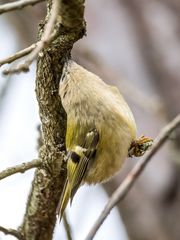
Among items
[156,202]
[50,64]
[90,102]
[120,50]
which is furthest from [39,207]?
[120,50]

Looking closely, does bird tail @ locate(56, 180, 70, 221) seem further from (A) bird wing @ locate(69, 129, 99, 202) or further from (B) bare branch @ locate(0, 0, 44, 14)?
(B) bare branch @ locate(0, 0, 44, 14)

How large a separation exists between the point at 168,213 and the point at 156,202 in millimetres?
80

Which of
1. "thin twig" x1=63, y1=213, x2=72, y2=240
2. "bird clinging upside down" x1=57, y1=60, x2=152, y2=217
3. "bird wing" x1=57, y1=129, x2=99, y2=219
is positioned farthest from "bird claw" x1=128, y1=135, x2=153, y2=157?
"thin twig" x1=63, y1=213, x2=72, y2=240

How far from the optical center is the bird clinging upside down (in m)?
2.35

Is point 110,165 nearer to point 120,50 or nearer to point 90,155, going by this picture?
point 90,155

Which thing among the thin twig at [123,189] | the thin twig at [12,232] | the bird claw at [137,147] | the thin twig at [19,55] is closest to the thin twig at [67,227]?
the thin twig at [12,232]

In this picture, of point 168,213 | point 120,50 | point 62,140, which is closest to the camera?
point 62,140

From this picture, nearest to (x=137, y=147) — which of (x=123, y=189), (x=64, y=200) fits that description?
(x=64, y=200)

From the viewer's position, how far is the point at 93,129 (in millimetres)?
2471

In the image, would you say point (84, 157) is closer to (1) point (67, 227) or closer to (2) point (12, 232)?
(1) point (67, 227)

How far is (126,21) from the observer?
412 centimetres

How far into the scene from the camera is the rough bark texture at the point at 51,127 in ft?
6.12

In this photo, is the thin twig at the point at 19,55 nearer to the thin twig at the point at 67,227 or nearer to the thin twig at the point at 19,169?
the thin twig at the point at 19,169

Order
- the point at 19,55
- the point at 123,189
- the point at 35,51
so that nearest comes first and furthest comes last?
the point at 123,189 → the point at 35,51 → the point at 19,55
